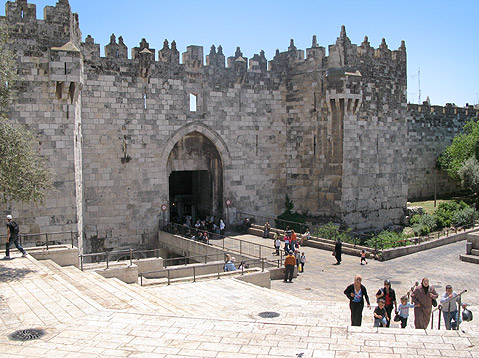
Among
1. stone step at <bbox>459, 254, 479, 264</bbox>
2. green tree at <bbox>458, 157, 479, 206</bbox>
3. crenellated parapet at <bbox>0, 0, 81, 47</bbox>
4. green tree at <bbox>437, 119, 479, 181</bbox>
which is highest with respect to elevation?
crenellated parapet at <bbox>0, 0, 81, 47</bbox>

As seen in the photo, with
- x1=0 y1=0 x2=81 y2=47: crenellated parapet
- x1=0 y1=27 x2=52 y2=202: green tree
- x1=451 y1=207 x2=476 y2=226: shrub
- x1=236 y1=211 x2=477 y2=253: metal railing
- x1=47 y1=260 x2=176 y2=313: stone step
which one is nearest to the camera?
x1=47 y1=260 x2=176 y2=313: stone step

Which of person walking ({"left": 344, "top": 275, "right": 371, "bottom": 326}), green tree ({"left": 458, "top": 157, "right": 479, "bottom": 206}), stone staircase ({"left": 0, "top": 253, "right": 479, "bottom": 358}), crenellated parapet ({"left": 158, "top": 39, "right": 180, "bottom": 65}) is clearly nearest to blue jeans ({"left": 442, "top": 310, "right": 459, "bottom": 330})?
stone staircase ({"left": 0, "top": 253, "right": 479, "bottom": 358})

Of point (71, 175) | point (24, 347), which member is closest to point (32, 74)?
point (71, 175)

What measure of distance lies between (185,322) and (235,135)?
16.7 m

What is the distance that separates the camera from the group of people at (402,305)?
380 inches

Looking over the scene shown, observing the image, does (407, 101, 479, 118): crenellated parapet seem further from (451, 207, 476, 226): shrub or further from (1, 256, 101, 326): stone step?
(1, 256, 101, 326): stone step

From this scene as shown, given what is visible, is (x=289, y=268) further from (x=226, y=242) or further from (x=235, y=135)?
(x=235, y=135)

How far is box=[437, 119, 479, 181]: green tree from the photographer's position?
110ft

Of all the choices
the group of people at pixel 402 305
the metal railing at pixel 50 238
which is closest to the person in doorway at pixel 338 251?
the group of people at pixel 402 305

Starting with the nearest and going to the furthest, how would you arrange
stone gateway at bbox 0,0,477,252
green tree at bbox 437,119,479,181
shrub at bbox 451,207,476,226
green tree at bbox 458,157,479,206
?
stone gateway at bbox 0,0,477,252 → shrub at bbox 451,207,476,226 → green tree at bbox 458,157,479,206 → green tree at bbox 437,119,479,181

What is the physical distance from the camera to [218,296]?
1295cm

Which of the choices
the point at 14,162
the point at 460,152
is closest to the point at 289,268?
the point at 14,162

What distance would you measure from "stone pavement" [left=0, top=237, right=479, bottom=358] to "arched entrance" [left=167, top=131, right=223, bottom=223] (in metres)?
10.6

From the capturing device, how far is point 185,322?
9.04 meters
